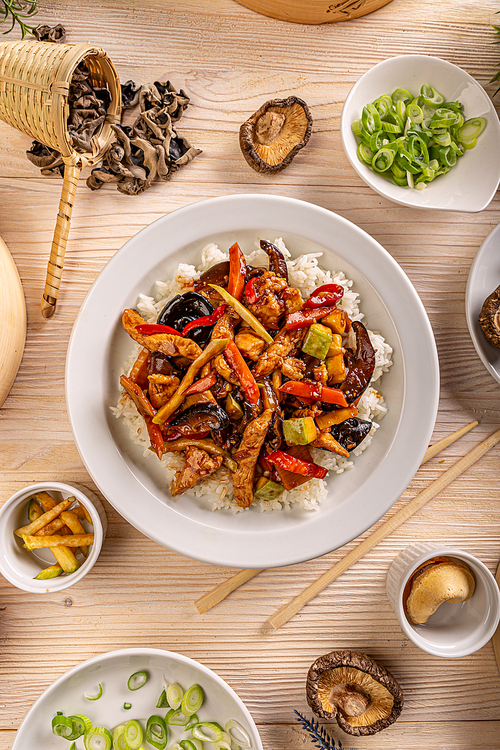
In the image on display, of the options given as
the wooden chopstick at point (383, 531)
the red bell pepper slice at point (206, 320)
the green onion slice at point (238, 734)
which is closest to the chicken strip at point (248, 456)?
the red bell pepper slice at point (206, 320)

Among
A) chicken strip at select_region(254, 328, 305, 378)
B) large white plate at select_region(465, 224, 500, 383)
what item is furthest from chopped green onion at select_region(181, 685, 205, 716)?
large white plate at select_region(465, 224, 500, 383)

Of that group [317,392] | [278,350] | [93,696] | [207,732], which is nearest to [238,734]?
[207,732]

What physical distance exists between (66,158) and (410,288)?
1.90 meters

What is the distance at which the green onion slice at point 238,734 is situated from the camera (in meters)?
2.37

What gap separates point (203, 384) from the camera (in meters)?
2.16

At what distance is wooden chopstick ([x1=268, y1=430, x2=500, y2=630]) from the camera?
257 cm

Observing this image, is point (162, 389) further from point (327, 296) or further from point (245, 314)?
point (327, 296)

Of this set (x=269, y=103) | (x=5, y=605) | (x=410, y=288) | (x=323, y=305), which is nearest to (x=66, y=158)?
(x=269, y=103)

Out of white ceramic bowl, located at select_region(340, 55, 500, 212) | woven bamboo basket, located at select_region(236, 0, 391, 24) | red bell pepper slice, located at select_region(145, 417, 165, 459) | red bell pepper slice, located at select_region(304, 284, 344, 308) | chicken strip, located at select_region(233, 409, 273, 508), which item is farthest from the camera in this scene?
woven bamboo basket, located at select_region(236, 0, 391, 24)

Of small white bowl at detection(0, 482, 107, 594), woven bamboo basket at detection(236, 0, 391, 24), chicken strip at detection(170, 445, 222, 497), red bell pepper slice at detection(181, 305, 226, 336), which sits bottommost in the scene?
small white bowl at detection(0, 482, 107, 594)

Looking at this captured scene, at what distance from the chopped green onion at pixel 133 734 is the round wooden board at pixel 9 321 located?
1.91 meters

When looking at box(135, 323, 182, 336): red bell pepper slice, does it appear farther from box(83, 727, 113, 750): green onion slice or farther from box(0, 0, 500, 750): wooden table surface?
box(83, 727, 113, 750): green onion slice

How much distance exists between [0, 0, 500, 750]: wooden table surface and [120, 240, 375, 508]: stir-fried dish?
0.66 m

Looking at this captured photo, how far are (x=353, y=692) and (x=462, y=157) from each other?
122 inches
